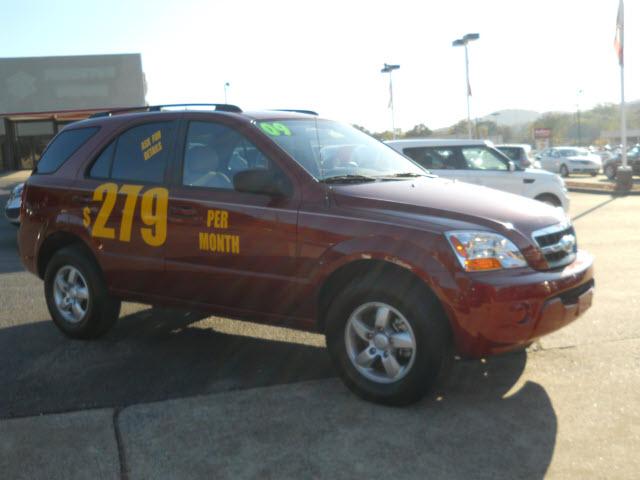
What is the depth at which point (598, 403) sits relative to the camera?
173 inches

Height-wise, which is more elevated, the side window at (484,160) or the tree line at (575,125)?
the side window at (484,160)

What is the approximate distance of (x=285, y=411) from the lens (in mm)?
4375

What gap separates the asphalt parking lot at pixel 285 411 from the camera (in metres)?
3.68

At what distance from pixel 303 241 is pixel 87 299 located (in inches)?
88.5

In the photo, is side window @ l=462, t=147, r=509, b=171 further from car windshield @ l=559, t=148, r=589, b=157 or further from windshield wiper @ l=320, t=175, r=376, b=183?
car windshield @ l=559, t=148, r=589, b=157

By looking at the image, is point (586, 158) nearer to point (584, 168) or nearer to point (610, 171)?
point (584, 168)

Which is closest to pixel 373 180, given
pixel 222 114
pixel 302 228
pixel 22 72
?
pixel 302 228

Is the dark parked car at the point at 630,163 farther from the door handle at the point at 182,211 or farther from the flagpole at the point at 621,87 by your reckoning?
the door handle at the point at 182,211

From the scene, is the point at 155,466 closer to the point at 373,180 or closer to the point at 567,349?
the point at 373,180

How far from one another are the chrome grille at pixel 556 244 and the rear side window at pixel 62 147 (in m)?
3.71

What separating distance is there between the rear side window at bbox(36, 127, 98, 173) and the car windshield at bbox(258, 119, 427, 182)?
1843 millimetres

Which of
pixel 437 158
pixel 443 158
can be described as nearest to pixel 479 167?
pixel 443 158

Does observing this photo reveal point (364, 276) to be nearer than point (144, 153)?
Yes

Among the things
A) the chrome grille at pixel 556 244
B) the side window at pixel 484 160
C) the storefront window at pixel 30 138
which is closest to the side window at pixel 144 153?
the chrome grille at pixel 556 244
